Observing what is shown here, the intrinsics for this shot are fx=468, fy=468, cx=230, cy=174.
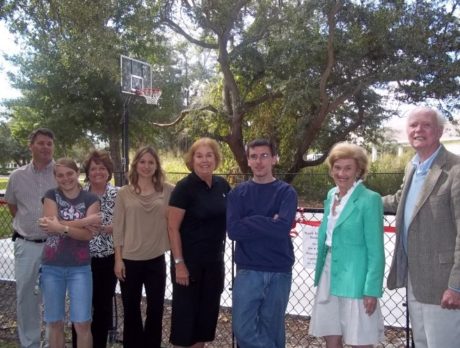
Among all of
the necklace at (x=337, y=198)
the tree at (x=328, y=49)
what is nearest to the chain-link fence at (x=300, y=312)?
the necklace at (x=337, y=198)

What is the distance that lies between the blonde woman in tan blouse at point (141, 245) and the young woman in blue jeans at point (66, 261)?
0.22 metres

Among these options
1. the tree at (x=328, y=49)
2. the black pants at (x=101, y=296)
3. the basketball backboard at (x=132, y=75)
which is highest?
the tree at (x=328, y=49)

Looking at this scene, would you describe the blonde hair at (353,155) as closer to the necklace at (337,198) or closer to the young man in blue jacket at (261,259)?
the necklace at (337,198)

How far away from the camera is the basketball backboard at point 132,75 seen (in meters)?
11.4

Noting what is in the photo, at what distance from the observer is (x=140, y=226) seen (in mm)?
3324

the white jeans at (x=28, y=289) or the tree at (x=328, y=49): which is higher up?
the tree at (x=328, y=49)

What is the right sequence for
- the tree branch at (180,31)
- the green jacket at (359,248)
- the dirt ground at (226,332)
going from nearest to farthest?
the green jacket at (359,248)
the dirt ground at (226,332)
the tree branch at (180,31)

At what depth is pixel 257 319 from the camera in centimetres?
289

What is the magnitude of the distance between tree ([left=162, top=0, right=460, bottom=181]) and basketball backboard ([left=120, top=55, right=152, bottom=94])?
193 inches

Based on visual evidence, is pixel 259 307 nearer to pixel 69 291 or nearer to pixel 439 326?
pixel 439 326

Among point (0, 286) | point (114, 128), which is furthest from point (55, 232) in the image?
point (114, 128)

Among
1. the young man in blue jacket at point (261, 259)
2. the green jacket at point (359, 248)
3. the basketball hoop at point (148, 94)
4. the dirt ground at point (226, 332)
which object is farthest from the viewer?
the basketball hoop at point (148, 94)

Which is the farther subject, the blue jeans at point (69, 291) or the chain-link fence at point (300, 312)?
the chain-link fence at point (300, 312)

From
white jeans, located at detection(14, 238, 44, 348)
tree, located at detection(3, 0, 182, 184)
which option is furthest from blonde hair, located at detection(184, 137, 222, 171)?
tree, located at detection(3, 0, 182, 184)
